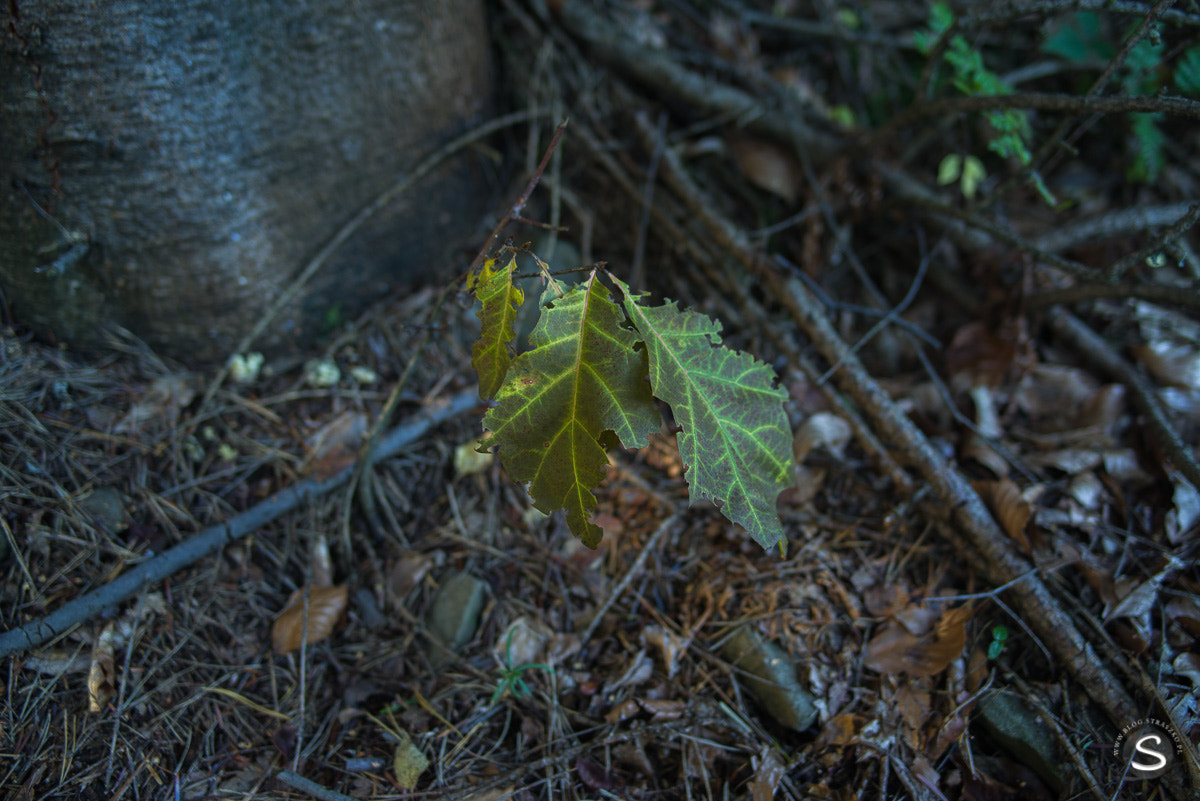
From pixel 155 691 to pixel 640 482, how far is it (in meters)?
1.53

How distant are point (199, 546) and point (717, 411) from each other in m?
1.62

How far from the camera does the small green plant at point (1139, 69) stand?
2123 mm

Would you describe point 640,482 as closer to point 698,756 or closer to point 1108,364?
point 698,756

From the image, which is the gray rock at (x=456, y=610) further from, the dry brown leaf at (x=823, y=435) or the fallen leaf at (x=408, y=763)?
the dry brown leaf at (x=823, y=435)

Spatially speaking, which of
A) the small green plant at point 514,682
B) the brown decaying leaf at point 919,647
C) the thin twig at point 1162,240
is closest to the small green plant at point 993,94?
the thin twig at point 1162,240

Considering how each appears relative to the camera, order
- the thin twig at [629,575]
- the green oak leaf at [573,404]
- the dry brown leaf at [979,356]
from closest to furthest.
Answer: the green oak leaf at [573,404], the thin twig at [629,575], the dry brown leaf at [979,356]

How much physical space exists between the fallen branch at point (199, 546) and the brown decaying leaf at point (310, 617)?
28cm

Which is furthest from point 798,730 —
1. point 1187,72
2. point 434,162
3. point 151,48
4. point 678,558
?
point 151,48

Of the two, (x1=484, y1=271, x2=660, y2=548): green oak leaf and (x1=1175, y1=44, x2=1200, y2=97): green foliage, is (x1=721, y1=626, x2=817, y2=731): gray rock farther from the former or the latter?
(x1=1175, y1=44, x2=1200, y2=97): green foliage

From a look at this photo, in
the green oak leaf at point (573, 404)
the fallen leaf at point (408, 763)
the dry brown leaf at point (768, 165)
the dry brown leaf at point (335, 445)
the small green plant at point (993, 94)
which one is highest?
the small green plant at point (993, 94)

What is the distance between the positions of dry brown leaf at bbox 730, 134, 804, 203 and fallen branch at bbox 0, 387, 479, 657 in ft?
4.95

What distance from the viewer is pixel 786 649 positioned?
1.80m

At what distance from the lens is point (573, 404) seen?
139 centimetres

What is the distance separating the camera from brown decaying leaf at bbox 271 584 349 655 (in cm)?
187
